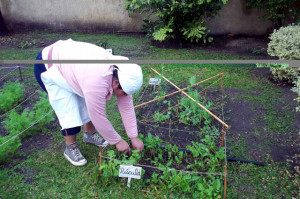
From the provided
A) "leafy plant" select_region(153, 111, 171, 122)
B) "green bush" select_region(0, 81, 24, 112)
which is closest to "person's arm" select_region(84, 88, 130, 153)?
"leafy plant" select_region(153, 111, 171, 122)

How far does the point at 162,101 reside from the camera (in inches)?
151

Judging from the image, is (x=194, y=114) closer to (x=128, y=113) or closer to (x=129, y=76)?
(x=128, y=113)

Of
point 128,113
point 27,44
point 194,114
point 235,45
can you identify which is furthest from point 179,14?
point 128,113

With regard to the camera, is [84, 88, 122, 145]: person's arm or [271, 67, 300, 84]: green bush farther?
[271, 67, 300, 84]: green bush

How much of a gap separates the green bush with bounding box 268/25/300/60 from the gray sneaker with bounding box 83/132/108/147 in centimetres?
302

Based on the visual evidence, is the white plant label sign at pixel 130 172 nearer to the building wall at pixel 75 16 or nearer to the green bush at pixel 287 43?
the green bush at pixel 287 43

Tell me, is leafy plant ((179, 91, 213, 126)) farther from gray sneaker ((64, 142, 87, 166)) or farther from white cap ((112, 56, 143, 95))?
white cap ((112, 56, 143, 95))

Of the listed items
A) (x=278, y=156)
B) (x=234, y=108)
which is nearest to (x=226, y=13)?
(x=234, y=108)

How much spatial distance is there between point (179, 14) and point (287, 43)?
A: 7.99 ft

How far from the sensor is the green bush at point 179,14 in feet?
18.1

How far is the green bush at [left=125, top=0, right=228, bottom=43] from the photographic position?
5.50 meters

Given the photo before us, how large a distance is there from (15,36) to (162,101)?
203 inches

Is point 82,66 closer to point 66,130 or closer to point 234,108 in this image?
point 66,130

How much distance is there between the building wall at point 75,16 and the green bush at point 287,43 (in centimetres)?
257
